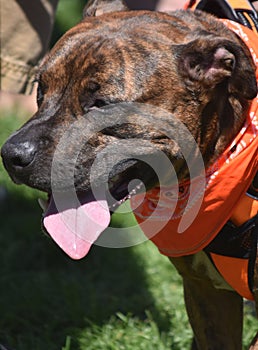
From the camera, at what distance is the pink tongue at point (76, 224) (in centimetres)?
327

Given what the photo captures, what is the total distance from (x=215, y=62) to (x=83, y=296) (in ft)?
6.29

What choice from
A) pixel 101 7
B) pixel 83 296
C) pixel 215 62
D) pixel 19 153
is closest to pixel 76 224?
pixel 19 153

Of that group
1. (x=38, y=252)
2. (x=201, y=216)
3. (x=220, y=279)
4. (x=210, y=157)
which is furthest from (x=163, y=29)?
(x=38, y=252)

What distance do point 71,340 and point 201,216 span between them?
1.16m

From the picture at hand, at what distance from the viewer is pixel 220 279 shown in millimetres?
3656

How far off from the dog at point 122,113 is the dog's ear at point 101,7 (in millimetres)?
411

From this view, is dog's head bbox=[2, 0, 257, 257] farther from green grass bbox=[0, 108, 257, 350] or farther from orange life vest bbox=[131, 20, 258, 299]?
green grass bbox=[0, 108, 257, 350]

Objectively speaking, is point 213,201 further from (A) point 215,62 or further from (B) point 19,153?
(B) point 19,153

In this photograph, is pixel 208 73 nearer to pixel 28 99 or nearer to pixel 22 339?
pixel 22 339

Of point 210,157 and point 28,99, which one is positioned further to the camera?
point 28,99

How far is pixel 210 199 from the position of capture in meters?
3.47

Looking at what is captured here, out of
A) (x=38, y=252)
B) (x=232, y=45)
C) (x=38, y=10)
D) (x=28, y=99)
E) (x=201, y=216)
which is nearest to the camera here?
(x=232, y=45)

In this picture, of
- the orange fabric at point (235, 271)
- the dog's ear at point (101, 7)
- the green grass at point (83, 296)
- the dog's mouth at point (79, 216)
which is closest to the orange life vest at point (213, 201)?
the orange fabric at point (235, 271)

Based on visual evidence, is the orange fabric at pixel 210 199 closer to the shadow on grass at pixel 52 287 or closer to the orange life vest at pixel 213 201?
the orange life vest at pixel 213 201
